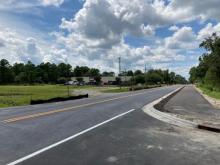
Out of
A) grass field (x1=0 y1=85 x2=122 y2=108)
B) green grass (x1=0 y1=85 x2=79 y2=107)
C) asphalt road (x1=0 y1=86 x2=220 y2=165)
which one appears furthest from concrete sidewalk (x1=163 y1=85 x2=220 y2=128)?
green grass (x1=0 y1=85 x2=79 y2=107)

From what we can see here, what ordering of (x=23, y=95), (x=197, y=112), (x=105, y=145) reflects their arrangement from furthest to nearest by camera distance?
1. (x=23, y=95)
2. (x=197, y=112)
3. (x=105, y=145)

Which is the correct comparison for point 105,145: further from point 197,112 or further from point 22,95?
point 22,95

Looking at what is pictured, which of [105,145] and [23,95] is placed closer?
[105,145]

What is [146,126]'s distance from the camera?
52.9 feet

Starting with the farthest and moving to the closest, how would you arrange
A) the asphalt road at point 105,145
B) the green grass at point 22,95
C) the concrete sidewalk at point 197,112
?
the green grass at point 22,95, the concrete sidewalk at point 197,112, the asphalt road at point 105,145

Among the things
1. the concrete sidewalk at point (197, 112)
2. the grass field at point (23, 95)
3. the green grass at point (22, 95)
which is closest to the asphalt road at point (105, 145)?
A: the concrete sidewalk at point (197, 112)

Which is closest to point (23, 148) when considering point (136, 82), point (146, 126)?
point (146, 126)

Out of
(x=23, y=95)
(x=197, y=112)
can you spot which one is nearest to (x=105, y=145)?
(x=197, y=112)

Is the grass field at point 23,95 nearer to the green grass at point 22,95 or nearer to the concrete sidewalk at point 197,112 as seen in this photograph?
the green grass at point 22,95

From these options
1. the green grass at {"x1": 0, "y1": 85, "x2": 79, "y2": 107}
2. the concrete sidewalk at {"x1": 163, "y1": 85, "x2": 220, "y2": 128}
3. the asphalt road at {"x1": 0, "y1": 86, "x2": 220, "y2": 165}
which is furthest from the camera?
the green grass at {"x1": 0, "y1": 85, "x2": 79, "y2": 107}

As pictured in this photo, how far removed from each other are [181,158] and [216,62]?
54.3 metres

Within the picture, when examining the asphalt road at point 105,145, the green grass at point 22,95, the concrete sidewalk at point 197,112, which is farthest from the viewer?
the green grass at point 22,95

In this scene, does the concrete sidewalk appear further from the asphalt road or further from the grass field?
the grass field

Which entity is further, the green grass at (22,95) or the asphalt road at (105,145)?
the green grass at (22,95)
